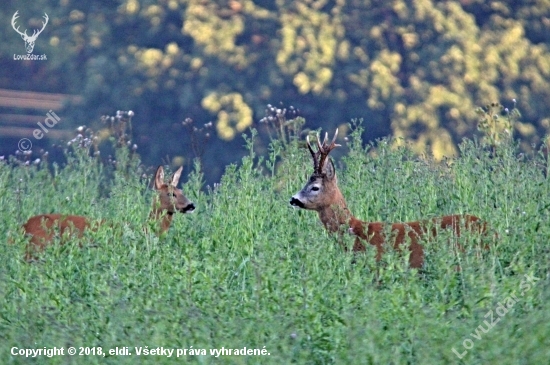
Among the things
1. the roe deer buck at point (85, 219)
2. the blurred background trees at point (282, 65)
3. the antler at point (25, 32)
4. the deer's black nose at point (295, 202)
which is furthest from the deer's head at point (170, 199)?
the antler at point (25, 32)

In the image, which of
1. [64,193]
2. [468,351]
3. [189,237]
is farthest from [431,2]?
[468,351]

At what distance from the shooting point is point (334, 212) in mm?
8625

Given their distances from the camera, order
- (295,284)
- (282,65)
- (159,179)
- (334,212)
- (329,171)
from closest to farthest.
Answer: (295,284) < (334,212) < (329,171) < (159,179) < (282,65)

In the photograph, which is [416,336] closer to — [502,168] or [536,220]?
[536,220]

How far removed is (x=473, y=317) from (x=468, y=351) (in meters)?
0.31

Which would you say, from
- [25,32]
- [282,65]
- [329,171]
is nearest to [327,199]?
[329,171]

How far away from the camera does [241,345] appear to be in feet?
17.1

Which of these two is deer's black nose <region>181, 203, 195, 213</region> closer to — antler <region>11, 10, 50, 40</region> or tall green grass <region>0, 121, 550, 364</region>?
tall green grass <region>0, 121, 550, 364</region>

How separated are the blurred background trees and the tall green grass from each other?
6.62m

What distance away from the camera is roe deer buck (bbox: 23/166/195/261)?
758 centimetres

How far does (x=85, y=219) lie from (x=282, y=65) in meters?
7.74

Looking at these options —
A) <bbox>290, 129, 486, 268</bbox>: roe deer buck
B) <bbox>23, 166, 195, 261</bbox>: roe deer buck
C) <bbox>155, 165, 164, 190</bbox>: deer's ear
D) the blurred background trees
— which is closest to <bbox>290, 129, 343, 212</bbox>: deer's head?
<bbox>290, 129, 486, 268</bbox>: roe deer buck

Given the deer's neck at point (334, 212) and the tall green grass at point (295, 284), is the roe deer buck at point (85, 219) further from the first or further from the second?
the deer's neck at point (334, 212)

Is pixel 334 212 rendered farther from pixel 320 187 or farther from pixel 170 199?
pixel 170 199
